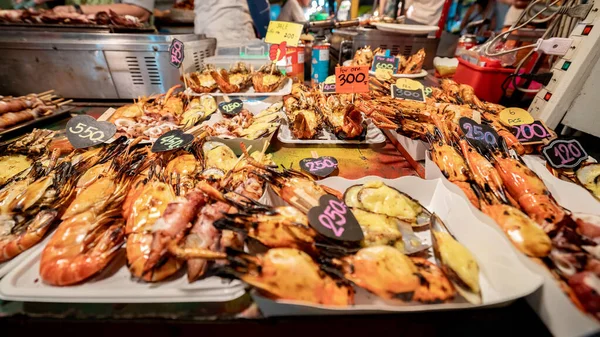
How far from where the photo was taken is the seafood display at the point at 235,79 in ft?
11.3

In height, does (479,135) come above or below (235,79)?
above

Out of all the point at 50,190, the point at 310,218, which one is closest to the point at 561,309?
the point at 310,218

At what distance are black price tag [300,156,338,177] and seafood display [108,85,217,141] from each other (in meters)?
1.47

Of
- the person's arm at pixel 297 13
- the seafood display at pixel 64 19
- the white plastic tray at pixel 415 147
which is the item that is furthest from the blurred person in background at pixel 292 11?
the white plastic tray at pixel 415 147

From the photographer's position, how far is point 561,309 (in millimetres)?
1069

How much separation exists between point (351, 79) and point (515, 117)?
1705 mm

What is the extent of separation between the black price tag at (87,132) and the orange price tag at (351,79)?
7.88ft

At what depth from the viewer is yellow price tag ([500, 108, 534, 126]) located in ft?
7.81

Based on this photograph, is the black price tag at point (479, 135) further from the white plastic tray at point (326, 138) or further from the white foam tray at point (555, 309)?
the white foam tray at point (555, 309)

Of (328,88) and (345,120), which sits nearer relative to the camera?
(345,120)

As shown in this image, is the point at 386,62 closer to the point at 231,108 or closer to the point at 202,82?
the point at 231,108

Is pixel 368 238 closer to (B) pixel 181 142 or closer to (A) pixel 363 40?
(B) pixel 181 142

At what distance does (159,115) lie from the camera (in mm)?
2982

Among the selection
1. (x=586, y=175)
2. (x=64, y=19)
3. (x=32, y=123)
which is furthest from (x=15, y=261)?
(x=64, y=19)
